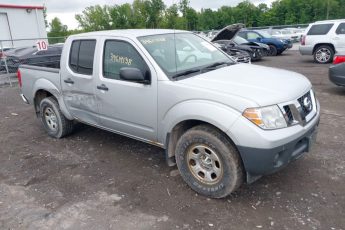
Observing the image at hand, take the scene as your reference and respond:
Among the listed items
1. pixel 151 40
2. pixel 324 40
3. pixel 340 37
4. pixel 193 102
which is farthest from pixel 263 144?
pixel 324 40

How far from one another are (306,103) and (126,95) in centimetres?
215

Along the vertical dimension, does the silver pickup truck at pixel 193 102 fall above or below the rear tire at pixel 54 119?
above

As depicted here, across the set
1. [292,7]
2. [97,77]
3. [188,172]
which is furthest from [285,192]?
[292,7]

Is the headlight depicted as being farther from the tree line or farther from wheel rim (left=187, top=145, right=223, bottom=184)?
the tree line

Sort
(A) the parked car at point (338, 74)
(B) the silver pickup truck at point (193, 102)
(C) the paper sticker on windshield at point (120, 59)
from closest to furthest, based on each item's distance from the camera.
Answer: (B) the silver pickup truck at point (193, 102)
(C) the paper sticker on windshield at point (120, 59)
(A) the parked car at point (338, 74)

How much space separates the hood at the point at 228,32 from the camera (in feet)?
36.3

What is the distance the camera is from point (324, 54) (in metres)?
13.6

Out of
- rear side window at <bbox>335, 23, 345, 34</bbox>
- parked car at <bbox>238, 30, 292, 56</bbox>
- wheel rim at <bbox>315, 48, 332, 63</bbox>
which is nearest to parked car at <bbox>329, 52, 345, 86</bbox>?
rear side window at <bbox>335, 23, 345, 34</bbox>

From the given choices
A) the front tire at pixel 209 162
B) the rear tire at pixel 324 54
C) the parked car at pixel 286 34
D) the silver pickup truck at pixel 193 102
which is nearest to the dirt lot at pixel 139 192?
the front tire at pixel 209 162

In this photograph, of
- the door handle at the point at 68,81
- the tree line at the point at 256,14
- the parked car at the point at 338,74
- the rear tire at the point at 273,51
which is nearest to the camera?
the door handle at the point at 68,81

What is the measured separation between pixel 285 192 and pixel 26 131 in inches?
199

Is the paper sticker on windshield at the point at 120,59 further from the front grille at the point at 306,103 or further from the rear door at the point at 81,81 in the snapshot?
the front grille at the point at 306,103

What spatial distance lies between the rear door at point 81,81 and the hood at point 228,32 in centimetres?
715

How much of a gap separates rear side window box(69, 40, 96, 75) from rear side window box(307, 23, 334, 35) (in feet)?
38.3
